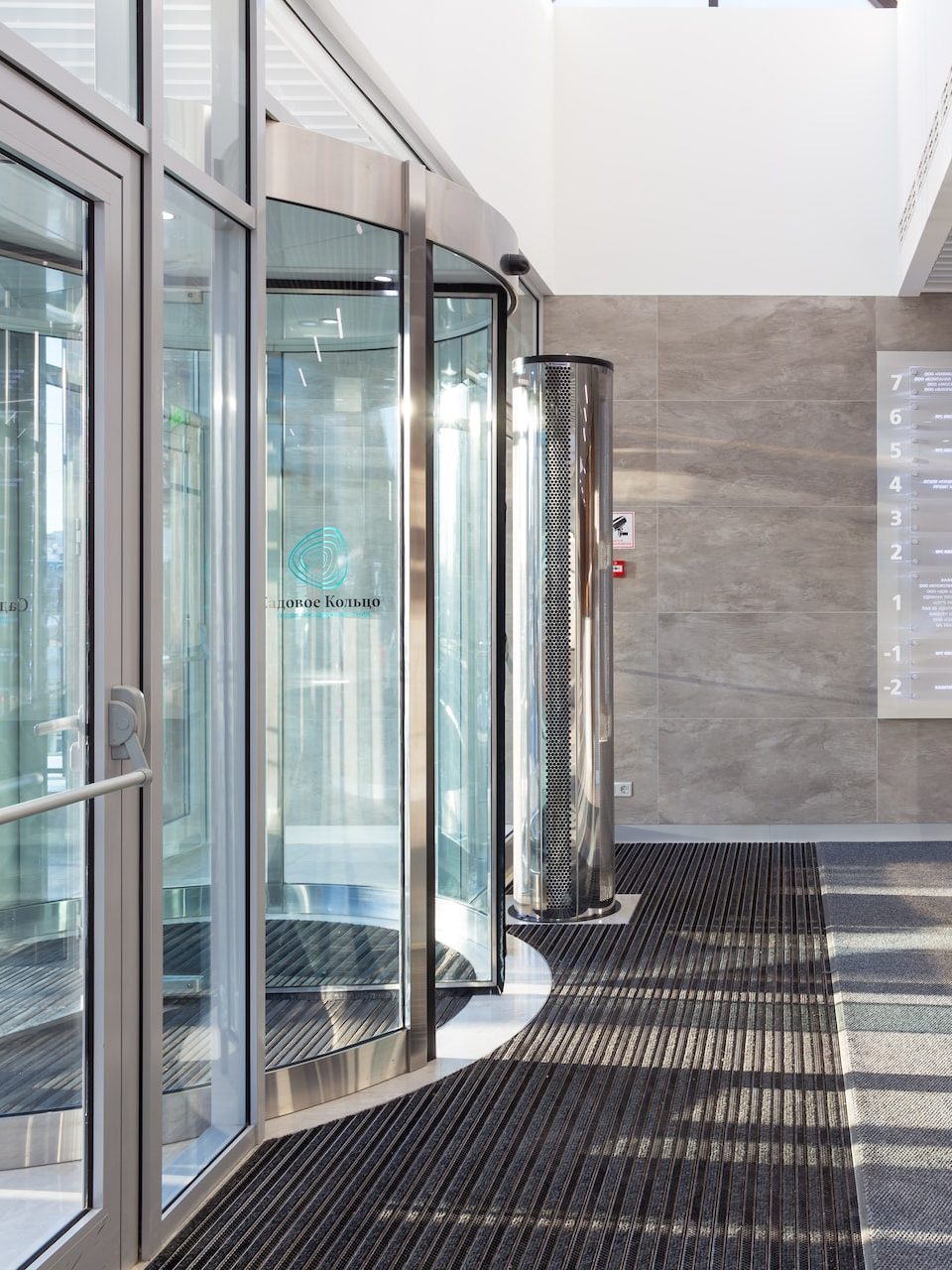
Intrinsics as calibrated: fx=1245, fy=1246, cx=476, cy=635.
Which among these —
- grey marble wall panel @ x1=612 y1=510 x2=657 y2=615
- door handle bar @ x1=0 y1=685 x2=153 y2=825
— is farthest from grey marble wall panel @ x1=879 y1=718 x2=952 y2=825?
door handle bar @ x1=0 y1=685 x2=153 y2=825

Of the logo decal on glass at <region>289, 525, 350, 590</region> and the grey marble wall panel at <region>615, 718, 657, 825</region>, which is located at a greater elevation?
the logo decal on glass at <region>289, 525, 350, 590</region>

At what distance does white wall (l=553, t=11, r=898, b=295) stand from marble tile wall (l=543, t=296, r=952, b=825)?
8.3 inches

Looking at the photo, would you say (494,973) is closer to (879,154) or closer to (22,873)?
(22,873)

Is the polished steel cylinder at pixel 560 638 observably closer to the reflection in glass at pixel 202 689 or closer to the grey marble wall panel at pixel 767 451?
the grey marble wall panel at pixel 767 451

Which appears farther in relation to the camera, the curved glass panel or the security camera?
the security camera

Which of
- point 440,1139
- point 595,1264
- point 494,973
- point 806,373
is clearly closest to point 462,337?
point 494,973

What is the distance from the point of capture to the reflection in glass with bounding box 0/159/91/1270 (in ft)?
6.69

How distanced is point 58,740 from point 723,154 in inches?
240

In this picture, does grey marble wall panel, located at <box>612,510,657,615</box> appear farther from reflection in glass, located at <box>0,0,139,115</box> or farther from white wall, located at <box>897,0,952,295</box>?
reflection in glass, located at <box>0,0,139,115</box>

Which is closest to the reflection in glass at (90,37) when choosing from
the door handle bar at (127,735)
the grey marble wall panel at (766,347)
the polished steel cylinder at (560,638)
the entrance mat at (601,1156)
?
the door handle bar at (127,735)

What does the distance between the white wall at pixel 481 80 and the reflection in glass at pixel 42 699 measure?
208 centimetres

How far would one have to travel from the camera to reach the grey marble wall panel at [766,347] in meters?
7.05

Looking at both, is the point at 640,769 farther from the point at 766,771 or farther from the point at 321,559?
the point at 321,559

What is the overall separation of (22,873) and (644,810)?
5.35m
